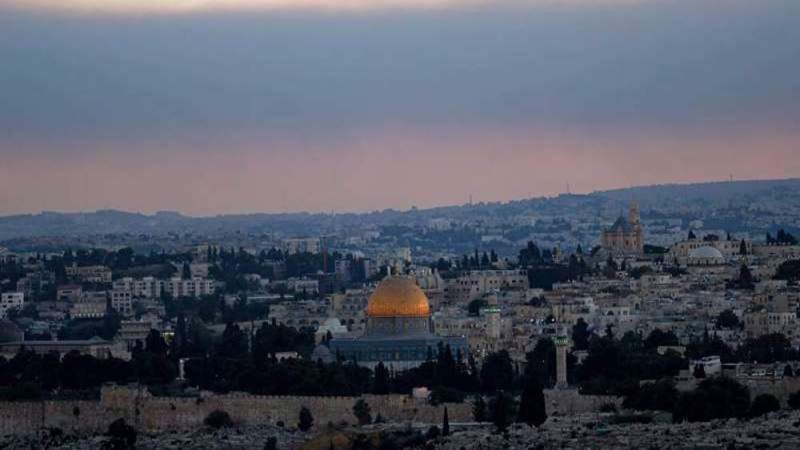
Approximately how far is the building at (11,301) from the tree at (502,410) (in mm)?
46455

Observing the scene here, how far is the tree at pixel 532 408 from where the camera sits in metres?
55.4

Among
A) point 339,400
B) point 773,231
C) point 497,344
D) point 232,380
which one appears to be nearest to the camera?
point 339,400

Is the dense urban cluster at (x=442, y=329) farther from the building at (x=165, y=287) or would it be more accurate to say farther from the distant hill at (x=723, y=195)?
the distant hill at (x=723, y=195)

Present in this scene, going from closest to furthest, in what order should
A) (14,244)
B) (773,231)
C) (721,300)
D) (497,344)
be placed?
(497,344) → (721,300) → (773,231) → (14,244)

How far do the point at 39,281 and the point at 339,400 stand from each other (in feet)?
179

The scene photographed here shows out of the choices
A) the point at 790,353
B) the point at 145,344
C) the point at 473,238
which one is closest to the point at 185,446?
the point at 790,353

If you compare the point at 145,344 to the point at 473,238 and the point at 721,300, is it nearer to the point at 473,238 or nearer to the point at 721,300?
the point at 721,300

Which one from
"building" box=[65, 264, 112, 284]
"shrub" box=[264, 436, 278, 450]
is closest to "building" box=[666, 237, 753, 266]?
"building" box=[65, 264, 112, 284]

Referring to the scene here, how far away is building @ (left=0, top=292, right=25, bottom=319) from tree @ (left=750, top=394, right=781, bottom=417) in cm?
5338

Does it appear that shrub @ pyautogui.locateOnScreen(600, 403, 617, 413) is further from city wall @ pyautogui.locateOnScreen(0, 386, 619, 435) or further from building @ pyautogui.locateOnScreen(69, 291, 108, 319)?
building @ pyautogui.locateOnScreen(69, 291, 108, 319)

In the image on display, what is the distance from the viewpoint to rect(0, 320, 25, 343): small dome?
89.6 m

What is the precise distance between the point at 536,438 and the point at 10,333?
4145 cm

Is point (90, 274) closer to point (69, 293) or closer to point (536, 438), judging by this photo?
point (69, 293)

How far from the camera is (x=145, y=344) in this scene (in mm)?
79875
